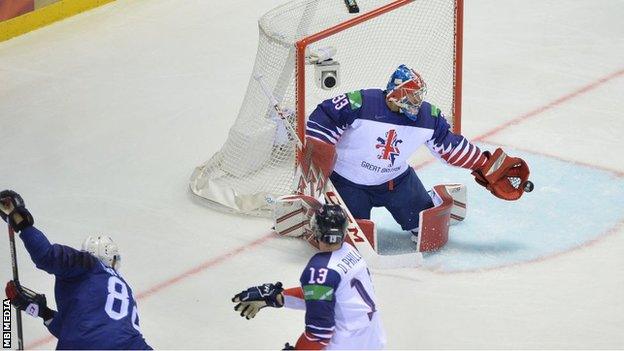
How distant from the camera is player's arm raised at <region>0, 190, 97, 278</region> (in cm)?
508

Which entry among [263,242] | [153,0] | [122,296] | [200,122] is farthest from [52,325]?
[153,0]

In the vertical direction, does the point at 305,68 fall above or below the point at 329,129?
below

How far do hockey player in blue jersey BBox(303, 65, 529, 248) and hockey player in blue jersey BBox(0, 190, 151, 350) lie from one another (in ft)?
4.75

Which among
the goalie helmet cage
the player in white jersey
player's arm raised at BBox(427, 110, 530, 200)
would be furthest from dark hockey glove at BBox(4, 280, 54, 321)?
player's arm raised at BBox(427, 110, 530, 200)

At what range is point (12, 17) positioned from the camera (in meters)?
9.06

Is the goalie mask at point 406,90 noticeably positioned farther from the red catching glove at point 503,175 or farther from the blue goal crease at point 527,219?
the blue goal crease at point 527,219

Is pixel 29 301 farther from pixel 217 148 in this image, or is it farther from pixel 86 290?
pixel 217 148

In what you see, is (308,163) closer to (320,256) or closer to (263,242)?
(263,242)

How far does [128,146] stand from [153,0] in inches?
91.5

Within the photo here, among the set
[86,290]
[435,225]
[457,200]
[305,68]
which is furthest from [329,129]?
[86,290]

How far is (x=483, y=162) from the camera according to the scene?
6551 mm

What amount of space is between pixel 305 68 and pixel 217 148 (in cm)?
77

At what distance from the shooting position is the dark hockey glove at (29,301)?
208 inches

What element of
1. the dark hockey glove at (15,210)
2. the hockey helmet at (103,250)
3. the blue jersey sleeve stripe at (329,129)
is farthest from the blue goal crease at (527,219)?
the dark hockey glove at (15,210)
